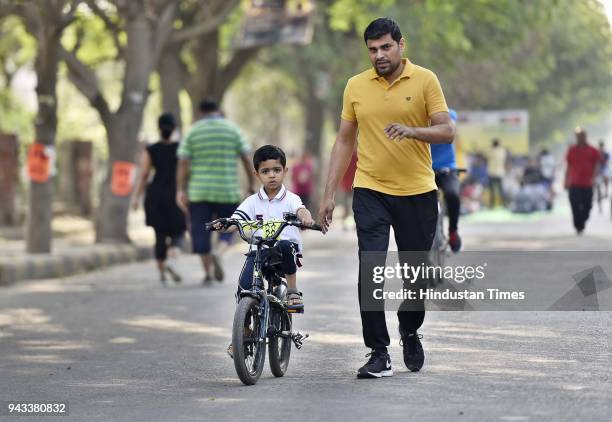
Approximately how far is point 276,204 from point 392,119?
0.86 m

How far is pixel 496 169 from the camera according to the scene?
138 ft

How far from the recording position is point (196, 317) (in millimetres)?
12914

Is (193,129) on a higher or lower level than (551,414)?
higher

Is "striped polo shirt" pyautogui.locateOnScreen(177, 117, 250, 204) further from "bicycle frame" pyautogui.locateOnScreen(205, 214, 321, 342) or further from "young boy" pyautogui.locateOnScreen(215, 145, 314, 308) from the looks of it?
"bicycle frame" pyautogui.locateOnScreen(205, 214, 321, 342)

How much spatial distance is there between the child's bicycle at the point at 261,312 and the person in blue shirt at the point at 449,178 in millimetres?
5025

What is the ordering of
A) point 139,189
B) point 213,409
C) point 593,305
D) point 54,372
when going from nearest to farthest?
point 213,409
point 54,372
point 593,305
point 139,189

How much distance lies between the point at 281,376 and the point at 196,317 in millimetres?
4201

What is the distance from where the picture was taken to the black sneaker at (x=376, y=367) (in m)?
8.39

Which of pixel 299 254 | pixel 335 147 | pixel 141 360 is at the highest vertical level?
pixel 335 147

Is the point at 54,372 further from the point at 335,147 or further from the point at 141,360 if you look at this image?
the point at 335,147

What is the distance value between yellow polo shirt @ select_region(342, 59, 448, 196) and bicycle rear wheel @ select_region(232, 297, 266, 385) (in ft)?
2.89

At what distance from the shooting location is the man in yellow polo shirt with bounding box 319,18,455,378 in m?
8.22

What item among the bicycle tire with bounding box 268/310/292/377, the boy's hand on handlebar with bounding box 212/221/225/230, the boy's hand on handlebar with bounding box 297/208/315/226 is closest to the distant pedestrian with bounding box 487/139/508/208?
the bicycle tire with bounding box 268/310/292/377

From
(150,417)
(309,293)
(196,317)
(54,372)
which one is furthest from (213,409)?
(309,293)
